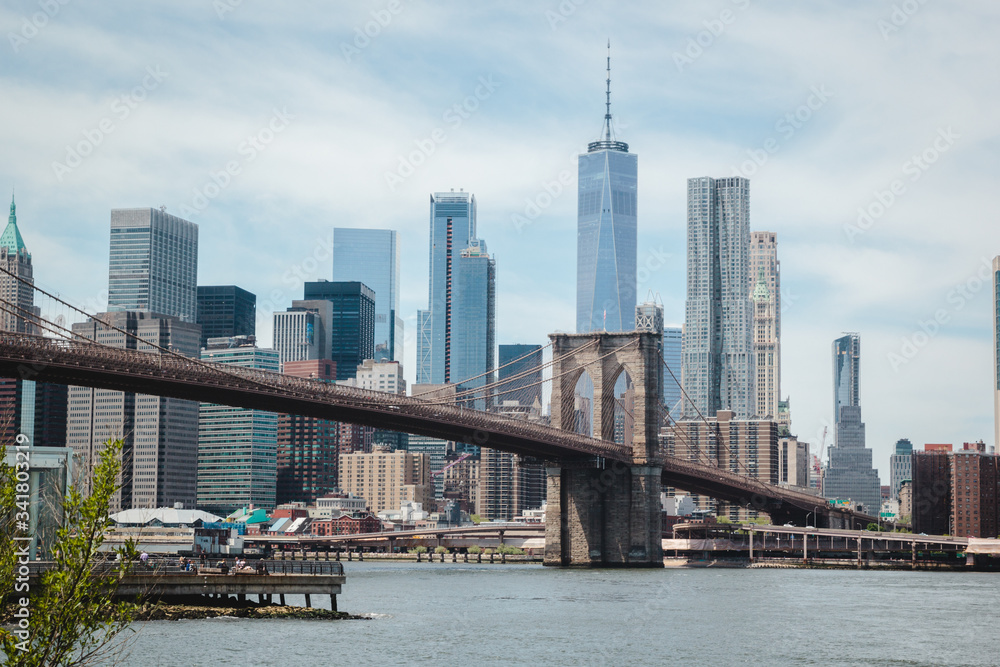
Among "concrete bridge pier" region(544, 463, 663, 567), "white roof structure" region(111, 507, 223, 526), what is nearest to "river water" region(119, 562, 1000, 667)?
"concrete bridge pier" region(544, 463, 663, 567)

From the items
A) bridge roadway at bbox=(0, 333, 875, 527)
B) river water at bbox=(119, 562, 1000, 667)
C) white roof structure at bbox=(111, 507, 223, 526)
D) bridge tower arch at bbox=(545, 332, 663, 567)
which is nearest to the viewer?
river water at bbox=(119, 562, 1000, 667)

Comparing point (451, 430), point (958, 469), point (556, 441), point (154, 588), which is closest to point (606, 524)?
point (556, 441)

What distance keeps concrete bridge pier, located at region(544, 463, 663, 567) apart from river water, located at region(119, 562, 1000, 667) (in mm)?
20838

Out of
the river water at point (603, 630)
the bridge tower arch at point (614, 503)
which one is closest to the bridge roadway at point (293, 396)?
the bridge tower arch at point (614, 503)

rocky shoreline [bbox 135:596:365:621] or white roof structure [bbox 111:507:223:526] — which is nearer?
rocky shoreline [bbox 135:596:365:621]

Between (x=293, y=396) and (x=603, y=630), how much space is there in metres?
28.0

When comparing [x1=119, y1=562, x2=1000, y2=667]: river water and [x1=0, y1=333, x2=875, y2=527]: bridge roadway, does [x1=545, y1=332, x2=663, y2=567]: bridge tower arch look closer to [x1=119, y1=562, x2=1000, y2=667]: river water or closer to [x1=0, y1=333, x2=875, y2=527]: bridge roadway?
[x1=0, y1=333, x2=875, y2=527]: bridge roadway

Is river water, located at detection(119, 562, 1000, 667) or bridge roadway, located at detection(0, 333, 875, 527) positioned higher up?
bridge roadway, located at detection(0, 333, 875, 527)

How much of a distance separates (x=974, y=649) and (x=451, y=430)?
43356 mm

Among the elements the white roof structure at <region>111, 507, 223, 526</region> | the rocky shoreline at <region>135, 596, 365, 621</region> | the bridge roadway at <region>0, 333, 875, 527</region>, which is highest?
the bridge roadway at <region>0, 333, 875, 527</region>

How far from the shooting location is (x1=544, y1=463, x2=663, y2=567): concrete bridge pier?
9512 centimetres

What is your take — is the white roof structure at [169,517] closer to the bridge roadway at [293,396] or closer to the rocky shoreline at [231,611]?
the bridge roadway at [293,396]

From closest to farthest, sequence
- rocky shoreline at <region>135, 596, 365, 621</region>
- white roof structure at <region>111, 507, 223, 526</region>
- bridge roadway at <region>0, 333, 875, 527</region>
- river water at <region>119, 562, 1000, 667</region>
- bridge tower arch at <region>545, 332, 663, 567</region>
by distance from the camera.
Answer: river water at <region>119, 562, 1000, 667</region>, rocky shoreline at <region>135, 596, 365, 621</region>, bridge roadway at <region>0, 333, 875, 527</region>, bridge tower arch at <region>545, 332, 663, 567</region>, white roof structure at <region>111, 507, 223, 526</region>

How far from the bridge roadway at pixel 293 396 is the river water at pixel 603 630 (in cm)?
1005
